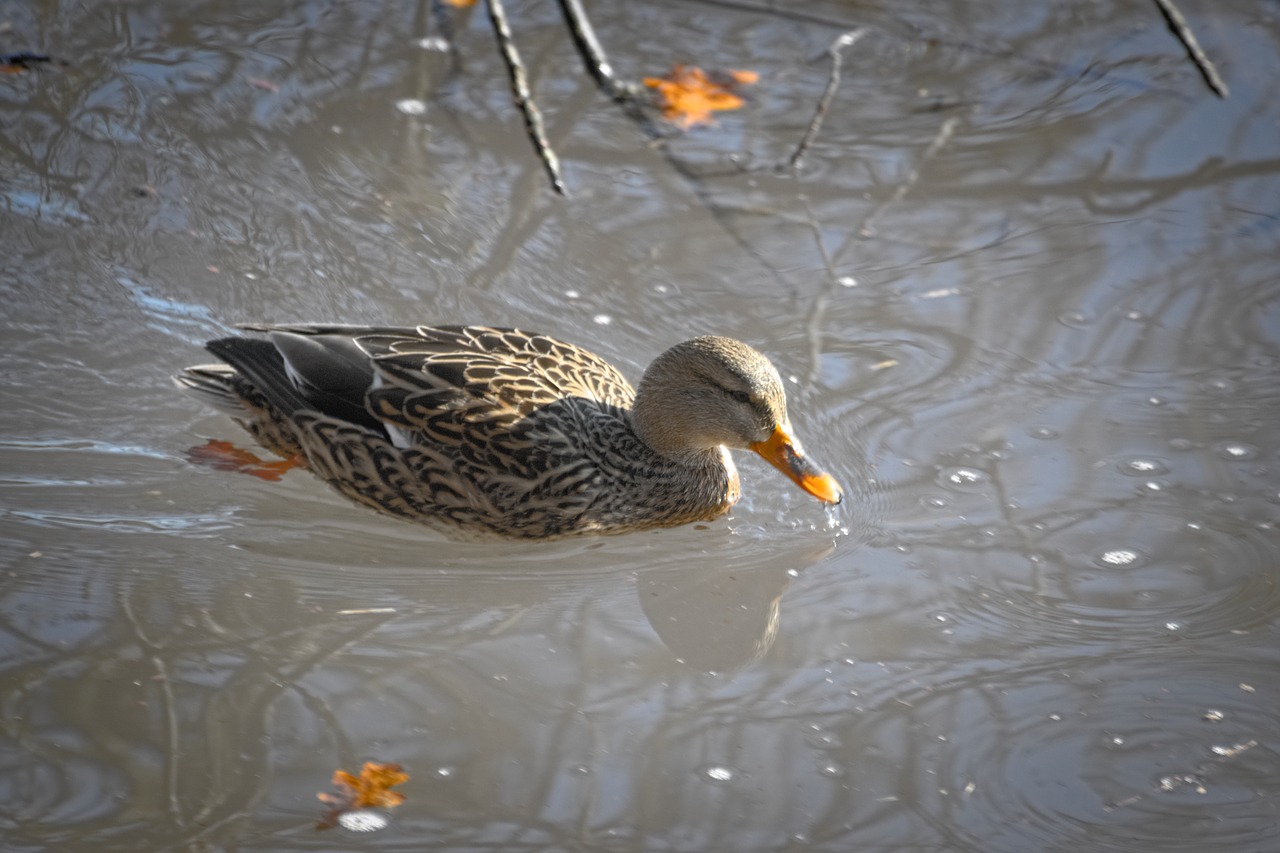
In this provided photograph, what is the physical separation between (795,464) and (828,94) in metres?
A: 2.48

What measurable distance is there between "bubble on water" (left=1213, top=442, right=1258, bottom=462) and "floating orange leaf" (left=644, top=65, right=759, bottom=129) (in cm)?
320

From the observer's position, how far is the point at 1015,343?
242 inches

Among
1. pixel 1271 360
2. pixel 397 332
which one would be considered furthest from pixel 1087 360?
pixel 397 332

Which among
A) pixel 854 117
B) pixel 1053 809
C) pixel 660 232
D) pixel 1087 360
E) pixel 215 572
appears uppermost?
pixel 854 117

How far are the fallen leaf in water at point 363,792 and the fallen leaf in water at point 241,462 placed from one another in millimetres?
1759

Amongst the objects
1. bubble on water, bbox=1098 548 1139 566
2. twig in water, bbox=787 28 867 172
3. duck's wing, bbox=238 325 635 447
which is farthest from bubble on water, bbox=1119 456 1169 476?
twig in water, bbox=787 28 867 172

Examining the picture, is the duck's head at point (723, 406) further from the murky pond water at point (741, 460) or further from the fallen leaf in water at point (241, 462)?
the fallen leaf in water at point (241, 462)

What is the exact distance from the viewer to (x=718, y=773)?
4.19 meters

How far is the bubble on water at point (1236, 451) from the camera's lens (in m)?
5.54

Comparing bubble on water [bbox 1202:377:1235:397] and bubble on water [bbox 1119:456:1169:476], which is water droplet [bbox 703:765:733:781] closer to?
bubble on water [bbox 1119:456:1169:476]

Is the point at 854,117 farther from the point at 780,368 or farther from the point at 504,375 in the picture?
the point at 504,375

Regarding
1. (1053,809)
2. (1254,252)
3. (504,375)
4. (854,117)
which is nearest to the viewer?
(1053,809)

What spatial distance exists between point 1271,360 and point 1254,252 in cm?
85

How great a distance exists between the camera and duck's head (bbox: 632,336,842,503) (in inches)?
201
